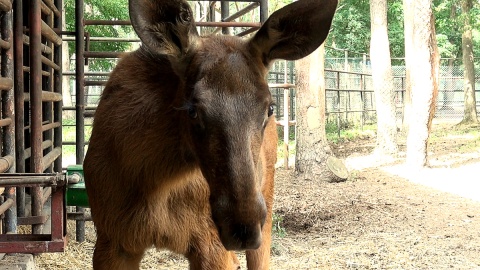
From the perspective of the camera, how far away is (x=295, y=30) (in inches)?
131

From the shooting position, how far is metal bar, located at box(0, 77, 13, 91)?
4.92m

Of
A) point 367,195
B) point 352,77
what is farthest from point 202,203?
point 352,77

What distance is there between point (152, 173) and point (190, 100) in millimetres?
763

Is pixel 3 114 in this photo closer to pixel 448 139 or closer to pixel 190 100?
pixel 190 100

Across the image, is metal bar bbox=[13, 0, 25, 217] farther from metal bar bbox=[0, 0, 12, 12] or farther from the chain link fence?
the chain link fence

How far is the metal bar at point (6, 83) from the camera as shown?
16.1ft

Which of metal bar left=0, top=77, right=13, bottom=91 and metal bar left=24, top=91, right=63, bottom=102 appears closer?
metal bar left=0, top=77, right=13, bottom=91

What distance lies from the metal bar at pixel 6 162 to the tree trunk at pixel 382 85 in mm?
12098

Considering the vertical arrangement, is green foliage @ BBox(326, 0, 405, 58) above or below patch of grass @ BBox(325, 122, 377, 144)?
above

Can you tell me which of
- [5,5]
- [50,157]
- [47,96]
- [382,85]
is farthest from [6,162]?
[382,85]

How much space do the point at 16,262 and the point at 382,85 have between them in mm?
12634

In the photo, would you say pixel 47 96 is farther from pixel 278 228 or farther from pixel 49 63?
pixel 278 228

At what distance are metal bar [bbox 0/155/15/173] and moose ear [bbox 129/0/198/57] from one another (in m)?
2.00

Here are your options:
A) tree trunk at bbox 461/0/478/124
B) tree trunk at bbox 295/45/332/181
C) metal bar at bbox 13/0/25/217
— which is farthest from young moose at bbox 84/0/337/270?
tree trunk at bbox 461/0/478/124
